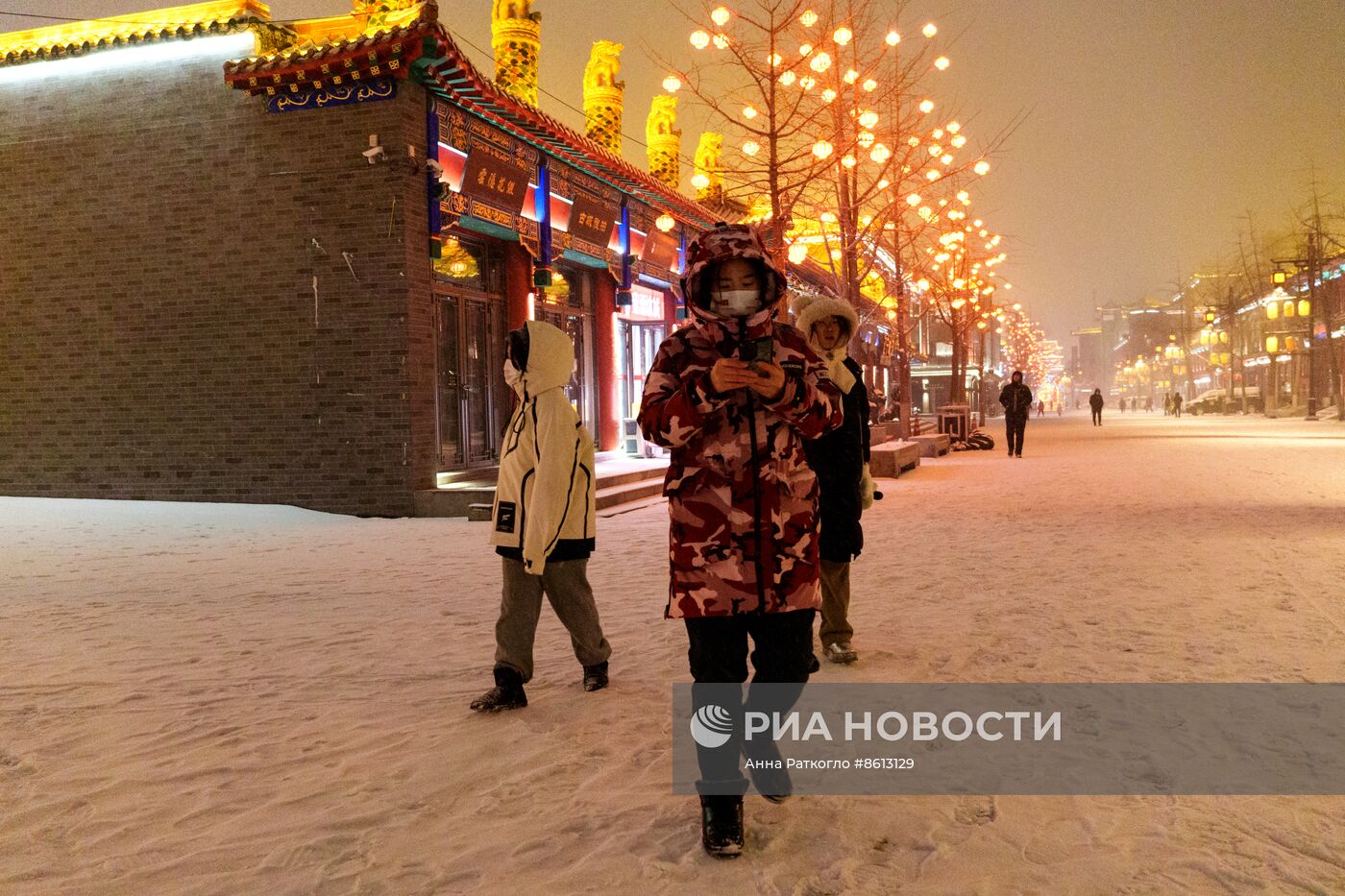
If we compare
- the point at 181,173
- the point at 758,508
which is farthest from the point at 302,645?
the point at 181,173

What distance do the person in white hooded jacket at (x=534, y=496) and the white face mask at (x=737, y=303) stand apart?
65.9 inches

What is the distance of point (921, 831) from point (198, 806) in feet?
8.02

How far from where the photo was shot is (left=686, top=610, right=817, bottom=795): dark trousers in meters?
3.23

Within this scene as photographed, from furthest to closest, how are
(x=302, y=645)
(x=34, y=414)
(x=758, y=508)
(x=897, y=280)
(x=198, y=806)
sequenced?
(x=897, y=280) → (x=34, y=414) → (x=302, y=645) → (x=198, y=806) → (x=758, y=508)

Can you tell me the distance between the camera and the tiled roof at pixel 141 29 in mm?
13172

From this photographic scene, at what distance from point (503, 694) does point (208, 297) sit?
10.5 m

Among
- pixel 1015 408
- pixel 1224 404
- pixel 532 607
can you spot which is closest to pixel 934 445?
pixel 1015 408

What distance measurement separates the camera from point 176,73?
1347 cm

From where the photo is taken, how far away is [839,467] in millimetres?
5215

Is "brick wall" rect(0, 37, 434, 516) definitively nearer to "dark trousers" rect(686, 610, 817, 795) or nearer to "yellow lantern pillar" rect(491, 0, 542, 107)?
"yellow lantern pillar" rect(491, 0, 542, 107)

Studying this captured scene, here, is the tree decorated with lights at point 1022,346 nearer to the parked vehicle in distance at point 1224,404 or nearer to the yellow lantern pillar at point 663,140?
the parked vehicle in distance at point 1224,404

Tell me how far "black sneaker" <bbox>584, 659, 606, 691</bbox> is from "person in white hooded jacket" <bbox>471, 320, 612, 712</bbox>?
0.33 meters

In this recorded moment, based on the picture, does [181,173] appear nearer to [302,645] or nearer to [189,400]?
[189,400]

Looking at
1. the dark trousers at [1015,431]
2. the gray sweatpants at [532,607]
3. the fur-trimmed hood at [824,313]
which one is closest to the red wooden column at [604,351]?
the dark trousers at [1015,431]
